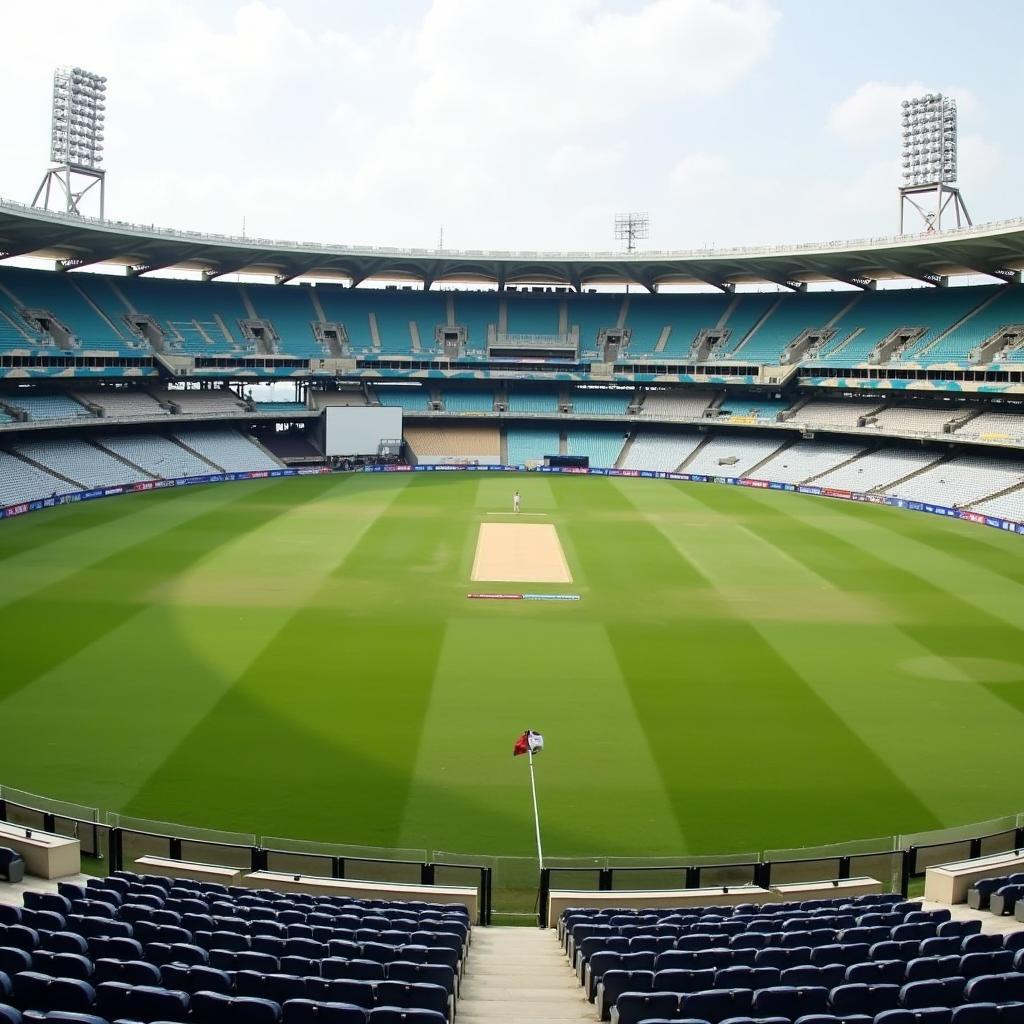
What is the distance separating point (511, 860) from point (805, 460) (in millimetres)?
63021

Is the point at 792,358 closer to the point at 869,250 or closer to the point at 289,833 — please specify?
the point at 869,250

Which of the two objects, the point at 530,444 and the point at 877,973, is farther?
the point at 530,444

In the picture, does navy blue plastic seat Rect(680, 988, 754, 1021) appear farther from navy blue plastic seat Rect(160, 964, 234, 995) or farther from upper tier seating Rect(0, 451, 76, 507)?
upper tier seating Rect(0, 451, 76, 507)

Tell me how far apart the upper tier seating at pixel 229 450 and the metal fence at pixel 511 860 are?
58506mm

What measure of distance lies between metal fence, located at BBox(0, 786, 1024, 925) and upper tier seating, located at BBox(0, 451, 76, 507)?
140 ft

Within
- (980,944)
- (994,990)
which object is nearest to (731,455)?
(980,944)

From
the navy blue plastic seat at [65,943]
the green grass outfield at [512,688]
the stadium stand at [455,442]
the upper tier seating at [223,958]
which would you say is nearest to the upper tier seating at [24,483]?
the green grass outfield at [512,688]

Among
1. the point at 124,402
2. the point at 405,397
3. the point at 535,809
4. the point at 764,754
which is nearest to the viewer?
the point at 535,809

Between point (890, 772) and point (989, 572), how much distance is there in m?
23.9

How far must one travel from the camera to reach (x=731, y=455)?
Answer: 3073 inches

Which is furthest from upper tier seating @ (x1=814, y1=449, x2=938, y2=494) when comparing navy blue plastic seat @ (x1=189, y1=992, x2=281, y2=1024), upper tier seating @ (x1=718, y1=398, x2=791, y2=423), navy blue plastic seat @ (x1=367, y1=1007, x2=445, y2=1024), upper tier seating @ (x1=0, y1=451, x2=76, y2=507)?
navy blue plastic seat @ (x1=189, y1=992, x2=281, y2=1024)

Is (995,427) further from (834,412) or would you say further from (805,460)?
(834,412)

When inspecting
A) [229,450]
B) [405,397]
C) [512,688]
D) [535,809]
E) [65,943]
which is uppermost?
[405,397]

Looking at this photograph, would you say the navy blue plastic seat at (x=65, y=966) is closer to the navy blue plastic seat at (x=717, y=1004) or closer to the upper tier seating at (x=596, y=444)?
the navy blue plastic seat at (x=717, y=1004)
